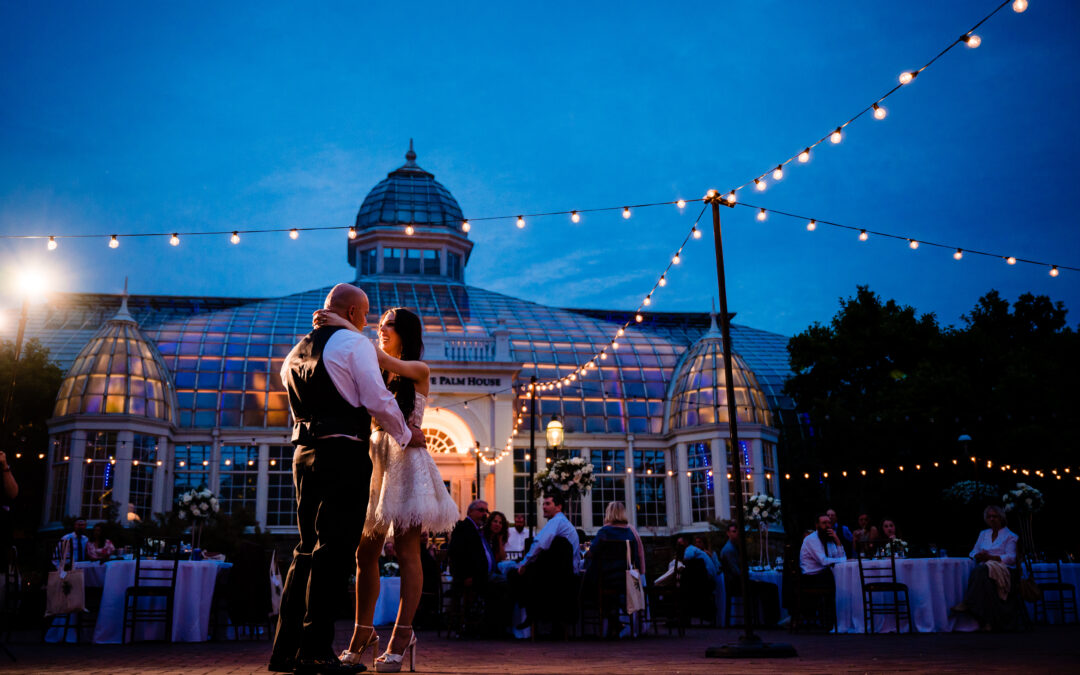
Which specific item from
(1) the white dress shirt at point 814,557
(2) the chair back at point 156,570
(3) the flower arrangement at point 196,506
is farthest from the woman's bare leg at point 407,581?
(3) the flower arrangement at point 196,506

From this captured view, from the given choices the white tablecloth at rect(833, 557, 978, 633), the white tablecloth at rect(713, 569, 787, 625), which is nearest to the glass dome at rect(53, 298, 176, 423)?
the white tablecloth at rect(713, 569, 787, 625)

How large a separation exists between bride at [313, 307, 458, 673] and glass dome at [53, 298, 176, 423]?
21.5m

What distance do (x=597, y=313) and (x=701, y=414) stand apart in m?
10.6

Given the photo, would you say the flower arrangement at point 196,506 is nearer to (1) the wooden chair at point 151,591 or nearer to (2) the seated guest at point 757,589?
(1) the wooden chair at point 151,591

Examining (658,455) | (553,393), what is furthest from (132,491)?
(658,455)

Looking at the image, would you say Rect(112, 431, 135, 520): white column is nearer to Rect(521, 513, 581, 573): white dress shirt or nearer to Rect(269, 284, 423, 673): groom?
Rect(521, 513, 581, 573): white dress shirt

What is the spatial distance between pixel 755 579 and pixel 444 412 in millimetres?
14019

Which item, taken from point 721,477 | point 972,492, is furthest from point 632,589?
point 721,477

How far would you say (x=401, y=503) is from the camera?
5.75 m

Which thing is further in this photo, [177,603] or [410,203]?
[410,203]

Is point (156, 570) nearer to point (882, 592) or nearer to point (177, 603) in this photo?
point (177, 603)

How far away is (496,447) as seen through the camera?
27188 mm

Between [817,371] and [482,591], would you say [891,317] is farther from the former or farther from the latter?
[482,591]

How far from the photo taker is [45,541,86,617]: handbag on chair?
10.3 meters
